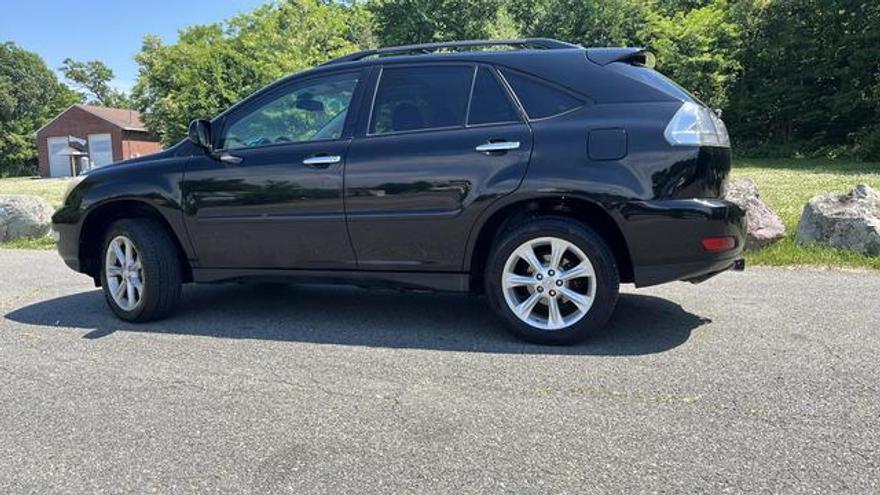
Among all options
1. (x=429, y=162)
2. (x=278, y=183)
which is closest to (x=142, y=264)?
(x=278, y=183)

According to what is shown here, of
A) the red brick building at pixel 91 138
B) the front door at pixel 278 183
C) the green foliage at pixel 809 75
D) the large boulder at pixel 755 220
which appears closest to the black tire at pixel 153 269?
the front door at pixel 278 183

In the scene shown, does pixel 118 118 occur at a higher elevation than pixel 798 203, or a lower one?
higher

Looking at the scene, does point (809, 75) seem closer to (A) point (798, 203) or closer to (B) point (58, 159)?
(A) point (798, 203)

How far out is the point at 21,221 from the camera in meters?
10.6

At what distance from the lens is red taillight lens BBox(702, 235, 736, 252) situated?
3.97 m

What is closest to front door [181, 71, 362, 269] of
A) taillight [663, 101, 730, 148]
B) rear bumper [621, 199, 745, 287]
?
rear bumper [621, 199, 745, 287]

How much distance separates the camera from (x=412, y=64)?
4.65 meters

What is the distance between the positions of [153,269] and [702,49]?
2746 cm

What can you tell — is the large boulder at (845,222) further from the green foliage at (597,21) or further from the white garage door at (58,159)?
the white garage door at (58,159)

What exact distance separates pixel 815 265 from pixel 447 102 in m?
4.32

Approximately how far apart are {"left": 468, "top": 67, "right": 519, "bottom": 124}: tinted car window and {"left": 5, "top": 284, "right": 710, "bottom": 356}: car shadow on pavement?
4.63 ft

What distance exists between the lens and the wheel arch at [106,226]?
518cm

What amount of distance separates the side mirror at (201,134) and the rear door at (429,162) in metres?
1.15

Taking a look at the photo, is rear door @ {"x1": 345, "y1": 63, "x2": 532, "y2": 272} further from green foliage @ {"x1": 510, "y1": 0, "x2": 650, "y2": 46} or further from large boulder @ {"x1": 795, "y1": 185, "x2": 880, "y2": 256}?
green foliage @ {"x1": 510, "y1": 0, "x2": 650, "y2": 46}
